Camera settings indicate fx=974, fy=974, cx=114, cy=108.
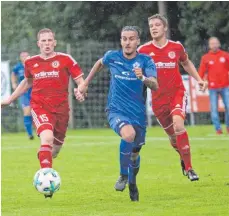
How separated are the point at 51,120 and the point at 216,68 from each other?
35.2 feet

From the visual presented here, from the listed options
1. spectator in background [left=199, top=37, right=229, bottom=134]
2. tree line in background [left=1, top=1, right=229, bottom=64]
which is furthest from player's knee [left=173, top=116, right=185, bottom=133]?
tree line in background [left=1, top=1, right=229, bottom=64]

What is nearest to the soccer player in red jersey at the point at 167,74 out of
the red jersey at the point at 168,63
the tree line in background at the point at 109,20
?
the red jersey at the point at 168,63

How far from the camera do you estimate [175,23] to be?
34219mm

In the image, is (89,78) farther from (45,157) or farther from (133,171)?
(133,171)

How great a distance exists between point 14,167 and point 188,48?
17.6 metres

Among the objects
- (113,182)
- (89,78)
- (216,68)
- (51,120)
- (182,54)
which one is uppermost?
(182,54)

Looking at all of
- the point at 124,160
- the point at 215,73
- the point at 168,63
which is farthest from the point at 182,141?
the point at 215,73

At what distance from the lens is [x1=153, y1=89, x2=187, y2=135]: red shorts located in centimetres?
1338

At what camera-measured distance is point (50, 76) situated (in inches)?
504

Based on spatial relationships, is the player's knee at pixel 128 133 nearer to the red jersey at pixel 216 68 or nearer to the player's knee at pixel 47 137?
the player's knee at pixel 47 137

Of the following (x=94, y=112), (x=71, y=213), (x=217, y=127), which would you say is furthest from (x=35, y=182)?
(x=94, y=112)

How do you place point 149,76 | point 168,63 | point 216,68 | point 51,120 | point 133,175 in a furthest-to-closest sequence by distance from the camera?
point 216,68, point 168,63, point 51,120, point 133,175, point 149,76

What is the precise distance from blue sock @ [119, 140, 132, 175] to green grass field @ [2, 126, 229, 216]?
34cm

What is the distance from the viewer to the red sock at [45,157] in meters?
11.4
